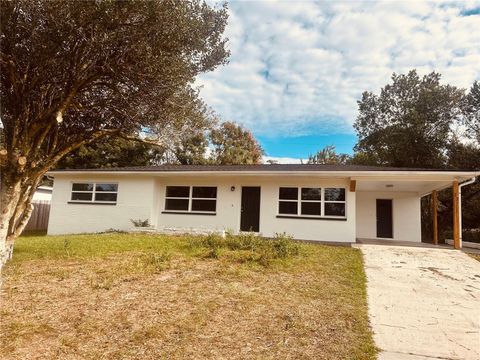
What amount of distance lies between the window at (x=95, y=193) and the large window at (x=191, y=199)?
2494mm

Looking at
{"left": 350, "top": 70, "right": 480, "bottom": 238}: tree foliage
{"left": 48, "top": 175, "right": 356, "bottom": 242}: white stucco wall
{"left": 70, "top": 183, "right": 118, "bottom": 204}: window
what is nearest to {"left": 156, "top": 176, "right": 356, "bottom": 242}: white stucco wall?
{"left": 48, "top": 175, "right": 356, "bottom": 242}: white stucco wall

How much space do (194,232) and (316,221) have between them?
15.6 feet

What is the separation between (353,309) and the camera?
17.3 feet

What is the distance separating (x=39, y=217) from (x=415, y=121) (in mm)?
26762

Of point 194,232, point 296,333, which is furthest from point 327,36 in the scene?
point 194,232

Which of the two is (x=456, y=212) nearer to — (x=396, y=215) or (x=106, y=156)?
(x=396, y=215)

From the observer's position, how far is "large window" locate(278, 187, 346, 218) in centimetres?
1265

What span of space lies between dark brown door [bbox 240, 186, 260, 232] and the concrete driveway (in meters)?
5.01

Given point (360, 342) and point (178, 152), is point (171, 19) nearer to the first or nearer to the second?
Answer: point (360, 342)

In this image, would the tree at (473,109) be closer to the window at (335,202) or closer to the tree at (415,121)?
the tree at (415,121)

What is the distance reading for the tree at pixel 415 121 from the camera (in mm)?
25000

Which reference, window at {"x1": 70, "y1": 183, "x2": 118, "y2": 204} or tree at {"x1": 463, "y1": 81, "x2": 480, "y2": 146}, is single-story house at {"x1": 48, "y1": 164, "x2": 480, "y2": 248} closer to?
window at {"x1": 70, "y1": 183, "x2": 118, "y2": 204}

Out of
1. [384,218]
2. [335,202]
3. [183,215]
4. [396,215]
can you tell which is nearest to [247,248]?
[335,202]

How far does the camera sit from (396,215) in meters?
15.5
